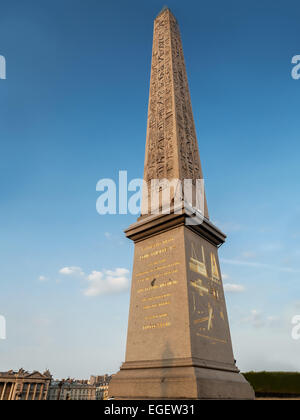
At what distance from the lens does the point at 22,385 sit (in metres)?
57.5

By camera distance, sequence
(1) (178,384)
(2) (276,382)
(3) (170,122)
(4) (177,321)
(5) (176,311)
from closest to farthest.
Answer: (1) (178,384) → (4) (177,321) → (5) (176,311) → (3) (170,122) → (2) (276,382)

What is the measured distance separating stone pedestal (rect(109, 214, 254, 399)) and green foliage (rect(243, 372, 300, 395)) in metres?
12.0

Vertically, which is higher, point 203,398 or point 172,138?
point 172,138

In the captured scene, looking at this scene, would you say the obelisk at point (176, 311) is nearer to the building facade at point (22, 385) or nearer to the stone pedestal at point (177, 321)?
the stone pedestal at point (177, 321)

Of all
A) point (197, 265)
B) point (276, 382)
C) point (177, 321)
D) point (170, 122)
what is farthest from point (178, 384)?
point (276, 382)

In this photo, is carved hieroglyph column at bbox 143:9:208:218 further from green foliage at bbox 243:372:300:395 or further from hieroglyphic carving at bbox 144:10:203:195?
green foliage at bbox 243:372:300:395

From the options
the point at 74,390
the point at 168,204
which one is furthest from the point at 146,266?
the point at 74,390

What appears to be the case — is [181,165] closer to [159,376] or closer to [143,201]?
[143,201]

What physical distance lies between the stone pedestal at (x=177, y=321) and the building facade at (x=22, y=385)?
198 feet

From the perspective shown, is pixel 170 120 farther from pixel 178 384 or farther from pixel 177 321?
pixel 178 384

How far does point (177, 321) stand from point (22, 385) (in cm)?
6519

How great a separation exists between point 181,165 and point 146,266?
3.20 meters

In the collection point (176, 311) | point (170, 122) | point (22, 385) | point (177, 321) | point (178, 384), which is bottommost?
point (22, 385)
